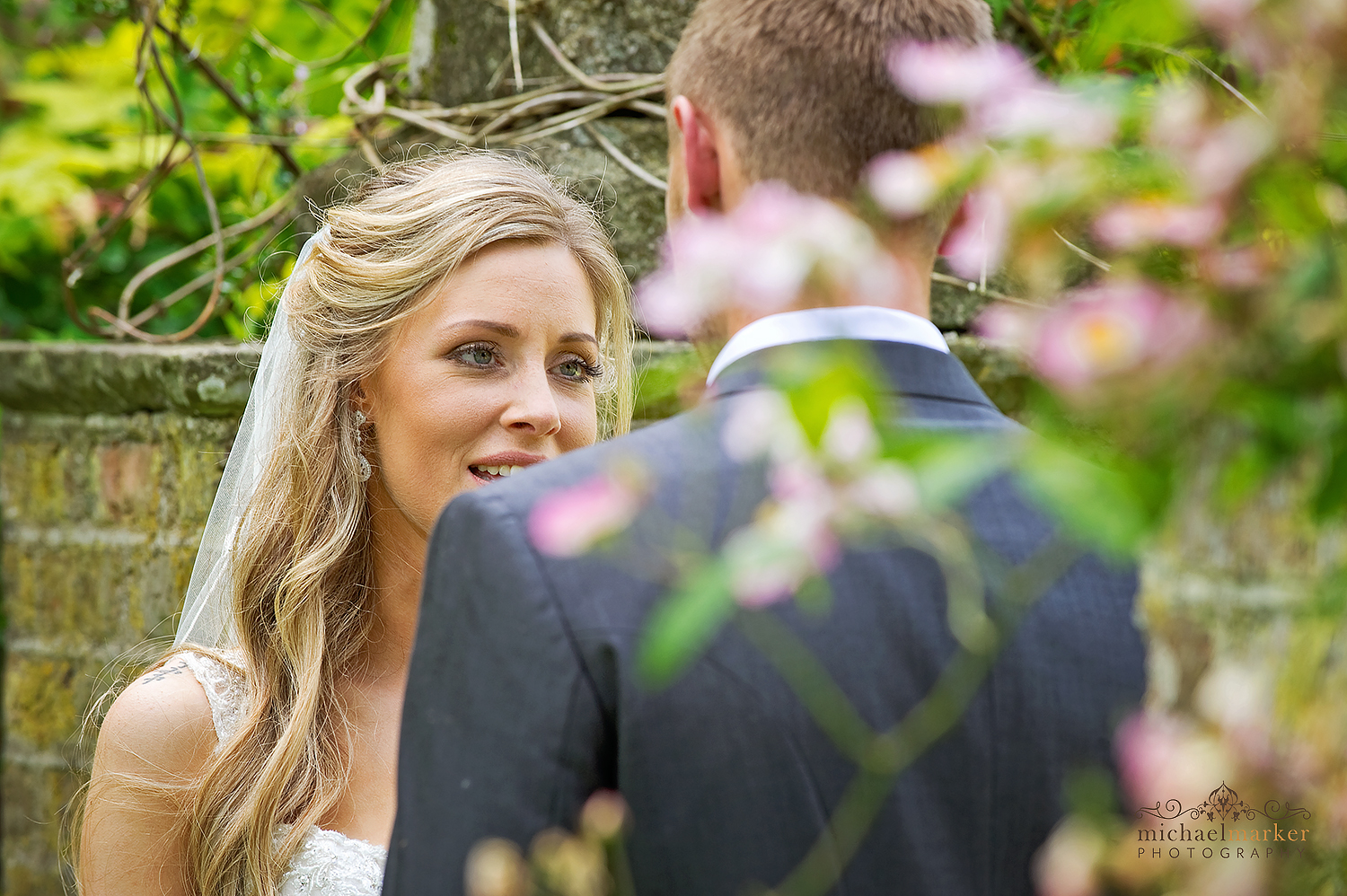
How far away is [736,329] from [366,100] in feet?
7.52

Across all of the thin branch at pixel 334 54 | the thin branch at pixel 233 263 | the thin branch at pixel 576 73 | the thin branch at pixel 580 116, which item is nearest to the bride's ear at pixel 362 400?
the thin branch at pixel 580 116

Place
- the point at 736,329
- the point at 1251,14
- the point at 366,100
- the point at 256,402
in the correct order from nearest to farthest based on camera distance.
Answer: the point at 1251,14 → the point at 736,329 → the point at 256,402 → the point at 366,100

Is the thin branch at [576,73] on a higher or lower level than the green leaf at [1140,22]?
lower

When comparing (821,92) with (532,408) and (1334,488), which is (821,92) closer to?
(1334,488)

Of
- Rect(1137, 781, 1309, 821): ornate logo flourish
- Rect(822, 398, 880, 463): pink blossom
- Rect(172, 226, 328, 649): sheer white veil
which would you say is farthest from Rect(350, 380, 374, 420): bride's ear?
Rect(822, 398, 880, 463): pink blossom

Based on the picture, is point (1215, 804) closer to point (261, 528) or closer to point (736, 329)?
point (736, 329)

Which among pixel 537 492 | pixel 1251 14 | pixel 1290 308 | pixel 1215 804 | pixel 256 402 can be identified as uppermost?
pixel 1251 14

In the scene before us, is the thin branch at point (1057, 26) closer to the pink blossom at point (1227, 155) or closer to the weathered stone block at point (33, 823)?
the pink blossom at point (1227, 155)

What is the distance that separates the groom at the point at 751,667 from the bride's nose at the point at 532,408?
90cm

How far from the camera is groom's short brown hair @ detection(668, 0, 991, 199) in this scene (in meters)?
1.13

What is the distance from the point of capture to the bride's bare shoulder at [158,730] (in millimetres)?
1891

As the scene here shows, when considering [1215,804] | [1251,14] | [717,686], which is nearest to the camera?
[1251,14]

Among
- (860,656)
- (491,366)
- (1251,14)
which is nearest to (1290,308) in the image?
(1251,14)

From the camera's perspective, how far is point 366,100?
3.14 metres
